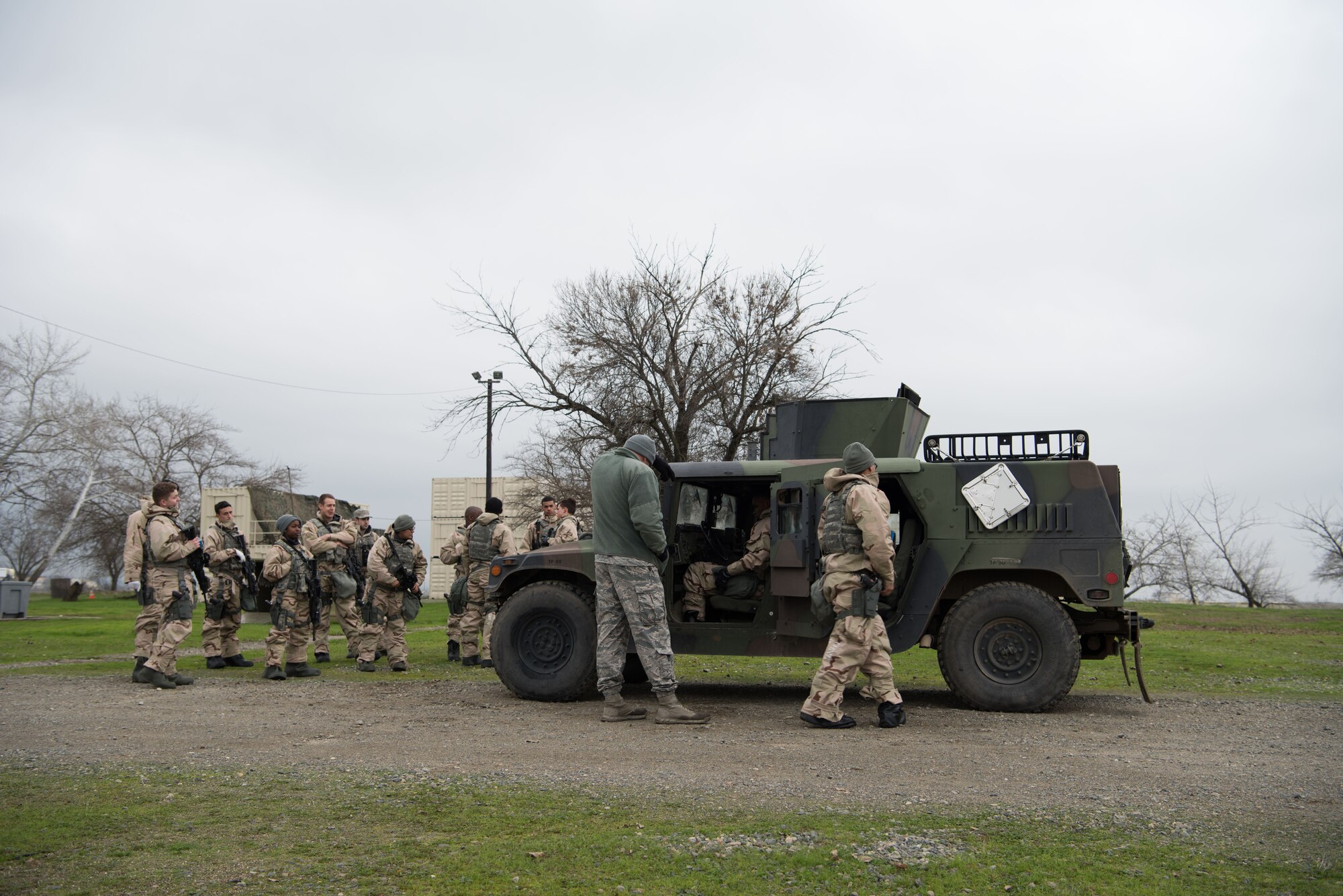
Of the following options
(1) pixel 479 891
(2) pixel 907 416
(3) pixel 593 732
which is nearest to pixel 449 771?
(3) pixel 593 732

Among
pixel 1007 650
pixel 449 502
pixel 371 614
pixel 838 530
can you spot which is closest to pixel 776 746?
pixel 838 530

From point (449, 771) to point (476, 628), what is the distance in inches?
250

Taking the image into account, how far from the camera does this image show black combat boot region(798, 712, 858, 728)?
7.05 metres

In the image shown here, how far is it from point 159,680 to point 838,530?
6.23 m

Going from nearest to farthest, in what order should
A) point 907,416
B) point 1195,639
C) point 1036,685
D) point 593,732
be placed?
point 593,732 → point 1036,685 → point 907,416 → point 1195,639

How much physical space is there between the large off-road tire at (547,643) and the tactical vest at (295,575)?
302 cm

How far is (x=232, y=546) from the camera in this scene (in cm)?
1097

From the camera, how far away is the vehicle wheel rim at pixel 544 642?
8.37 metres

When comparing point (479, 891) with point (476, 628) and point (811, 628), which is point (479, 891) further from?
point (476, 628)

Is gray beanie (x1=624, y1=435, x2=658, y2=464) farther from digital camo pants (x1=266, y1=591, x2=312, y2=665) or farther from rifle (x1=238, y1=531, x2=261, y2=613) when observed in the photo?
rifle (x1=238, y1=531, x2=261, y2=613)

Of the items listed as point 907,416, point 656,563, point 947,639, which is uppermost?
point 907,416

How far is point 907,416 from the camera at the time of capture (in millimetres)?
9109

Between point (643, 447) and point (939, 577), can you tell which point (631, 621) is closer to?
point (643, 447)

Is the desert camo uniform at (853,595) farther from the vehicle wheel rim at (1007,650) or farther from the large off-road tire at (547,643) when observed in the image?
the large off-road tire at (547,643)
